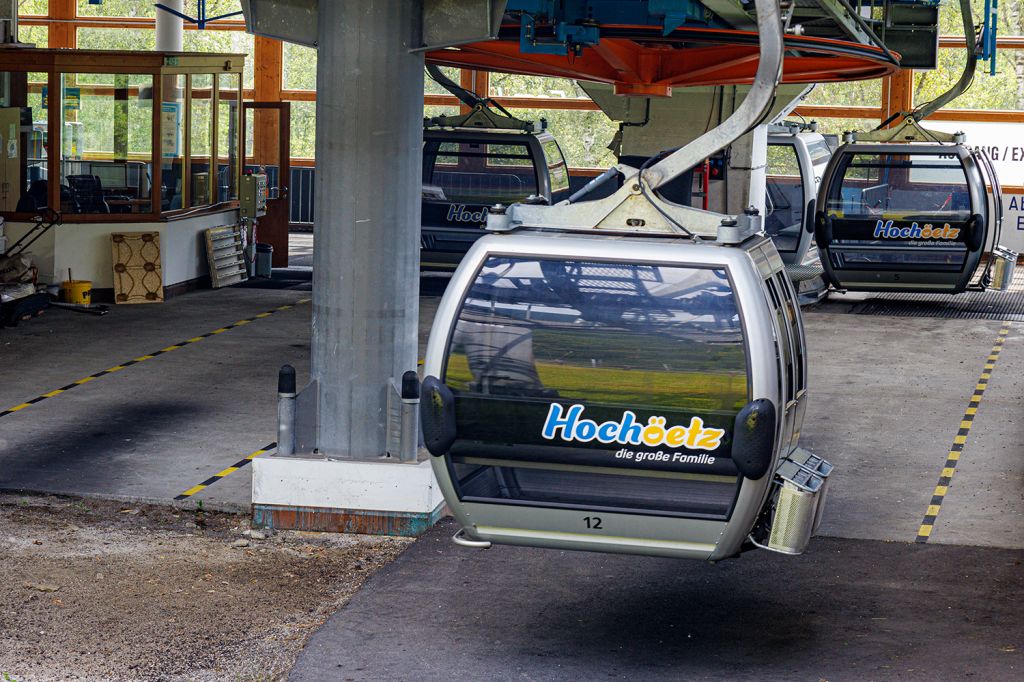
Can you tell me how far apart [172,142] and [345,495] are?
11.3 meters

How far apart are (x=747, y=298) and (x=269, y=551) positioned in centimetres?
357

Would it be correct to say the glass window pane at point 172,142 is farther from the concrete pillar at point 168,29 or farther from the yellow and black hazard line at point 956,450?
the yellow and black hazard line at point 956,450

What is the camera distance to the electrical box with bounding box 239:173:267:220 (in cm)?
2073

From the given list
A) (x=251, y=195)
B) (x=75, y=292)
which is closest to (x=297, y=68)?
(x=251, y=195)

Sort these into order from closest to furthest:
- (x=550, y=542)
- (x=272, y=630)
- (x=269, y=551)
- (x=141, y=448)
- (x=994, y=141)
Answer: (x=550, y=542) → (x=272, y=630) → (x=269, y=551) → (x=141, y=448) → (x=994, y=141)

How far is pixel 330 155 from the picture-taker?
914 cm

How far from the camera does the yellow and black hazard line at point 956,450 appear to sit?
9.55 m

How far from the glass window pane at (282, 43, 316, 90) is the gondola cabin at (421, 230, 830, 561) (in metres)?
23.1

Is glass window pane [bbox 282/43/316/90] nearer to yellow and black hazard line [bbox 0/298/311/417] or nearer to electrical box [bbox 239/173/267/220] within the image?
electrical box [bbox 239/173/267/220]

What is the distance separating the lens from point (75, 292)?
17750 millimetres

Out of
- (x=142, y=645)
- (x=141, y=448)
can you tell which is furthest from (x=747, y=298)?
(x=141, y=448)

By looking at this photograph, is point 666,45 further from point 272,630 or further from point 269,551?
point 272,630

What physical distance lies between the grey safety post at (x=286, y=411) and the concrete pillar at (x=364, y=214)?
7.8 inches

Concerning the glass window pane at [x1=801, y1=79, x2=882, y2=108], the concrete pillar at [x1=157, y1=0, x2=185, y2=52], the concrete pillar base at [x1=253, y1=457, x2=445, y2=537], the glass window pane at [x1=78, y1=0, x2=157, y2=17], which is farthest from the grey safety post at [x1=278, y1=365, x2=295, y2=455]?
the glass window pane at [x1=78, y1=0, x2=157, y2=17]
